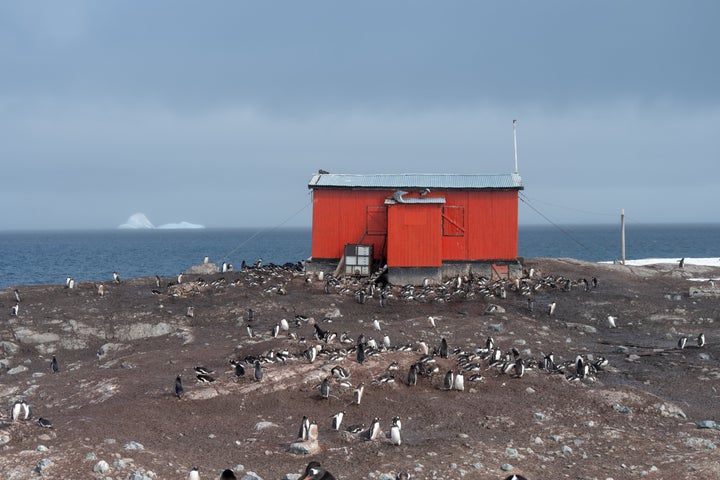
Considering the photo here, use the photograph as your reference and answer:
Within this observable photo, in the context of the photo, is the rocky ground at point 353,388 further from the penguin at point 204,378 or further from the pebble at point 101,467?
the penguin at point 204,378

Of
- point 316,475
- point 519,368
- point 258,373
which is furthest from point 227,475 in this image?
point 519,368

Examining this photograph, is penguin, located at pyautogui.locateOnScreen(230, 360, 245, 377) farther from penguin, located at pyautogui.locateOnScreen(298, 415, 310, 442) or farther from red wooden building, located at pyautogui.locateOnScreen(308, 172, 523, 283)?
red wooden building, located at pyautogui.locateOnScreen(308, 172, 523, 283)

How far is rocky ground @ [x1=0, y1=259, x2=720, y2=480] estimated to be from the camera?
1429cm

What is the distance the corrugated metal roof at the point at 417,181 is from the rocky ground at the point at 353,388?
23.1 feet

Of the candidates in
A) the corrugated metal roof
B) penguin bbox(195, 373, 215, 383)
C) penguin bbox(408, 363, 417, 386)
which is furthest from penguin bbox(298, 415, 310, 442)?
the corrugated metal roof

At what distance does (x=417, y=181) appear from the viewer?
1588 inches

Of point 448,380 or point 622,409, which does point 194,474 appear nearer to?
point 448,380

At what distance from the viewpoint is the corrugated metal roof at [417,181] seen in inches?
1544

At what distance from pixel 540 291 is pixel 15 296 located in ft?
83.2

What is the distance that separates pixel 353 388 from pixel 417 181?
2296cm

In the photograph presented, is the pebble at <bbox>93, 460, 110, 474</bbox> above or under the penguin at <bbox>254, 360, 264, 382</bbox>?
under

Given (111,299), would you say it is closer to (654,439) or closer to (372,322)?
(372,322)

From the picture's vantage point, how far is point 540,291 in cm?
3569

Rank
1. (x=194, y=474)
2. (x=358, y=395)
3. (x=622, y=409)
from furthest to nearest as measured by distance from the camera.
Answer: (x=358, y=395), (x=622, y=409), (x=194, y=474)
